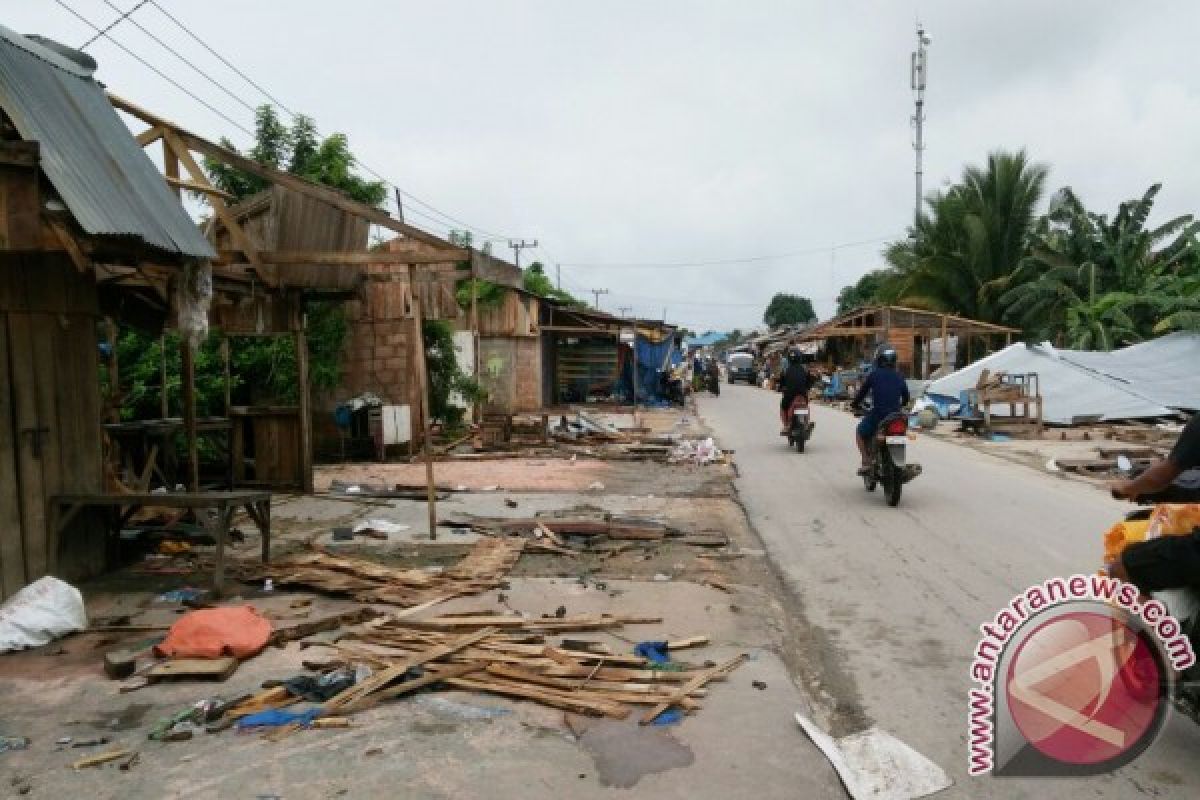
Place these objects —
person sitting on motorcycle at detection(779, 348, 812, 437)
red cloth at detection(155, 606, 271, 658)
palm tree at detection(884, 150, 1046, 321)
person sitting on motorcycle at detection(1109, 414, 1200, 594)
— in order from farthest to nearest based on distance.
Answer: palm tree at detection(884, 150, 1046, 321) → person sitting on motorcycle at detection(779, 348, 812, 437) → red cloth at detection(155, 606, 271, 658) → person sitting on motorcycle at detection(1109, 414, 1200, 594)

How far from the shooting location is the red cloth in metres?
5.20

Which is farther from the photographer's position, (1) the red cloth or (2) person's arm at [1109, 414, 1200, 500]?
(1) the red cloth

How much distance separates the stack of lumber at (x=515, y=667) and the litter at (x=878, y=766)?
0.75 meters

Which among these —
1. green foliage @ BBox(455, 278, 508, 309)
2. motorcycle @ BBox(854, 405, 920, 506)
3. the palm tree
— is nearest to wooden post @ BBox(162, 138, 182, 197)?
motorcycle @ BBox(854, 405, 920, 506)

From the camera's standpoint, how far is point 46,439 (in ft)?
22.0

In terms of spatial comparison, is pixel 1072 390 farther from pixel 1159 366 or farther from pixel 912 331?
pixel 912 331

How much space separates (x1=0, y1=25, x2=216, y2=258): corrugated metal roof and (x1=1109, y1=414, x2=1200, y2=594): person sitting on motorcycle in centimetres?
608

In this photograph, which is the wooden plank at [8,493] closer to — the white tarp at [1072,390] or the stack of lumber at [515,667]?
the stack of lumber at [515,667]

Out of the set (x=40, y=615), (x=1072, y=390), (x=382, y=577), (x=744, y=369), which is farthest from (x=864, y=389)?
(x=744, y=369)

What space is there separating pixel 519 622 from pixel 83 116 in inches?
208

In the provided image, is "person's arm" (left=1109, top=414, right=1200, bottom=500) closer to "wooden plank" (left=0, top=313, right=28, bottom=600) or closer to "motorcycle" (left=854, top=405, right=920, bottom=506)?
"motorcycle" (left=854, top=405, right=920, bottom=506)

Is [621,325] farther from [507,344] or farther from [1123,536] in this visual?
[1123,536]

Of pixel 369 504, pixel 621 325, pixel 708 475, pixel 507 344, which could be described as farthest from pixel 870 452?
pixel 621 325

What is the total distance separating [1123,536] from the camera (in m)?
4.15
